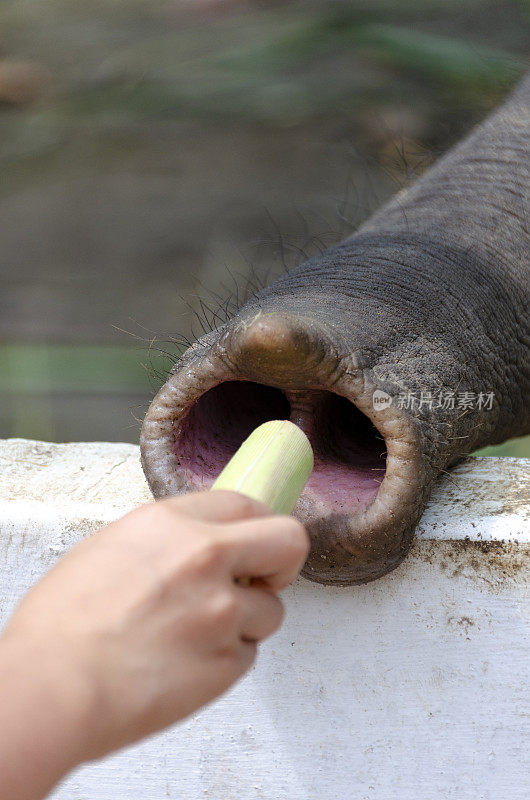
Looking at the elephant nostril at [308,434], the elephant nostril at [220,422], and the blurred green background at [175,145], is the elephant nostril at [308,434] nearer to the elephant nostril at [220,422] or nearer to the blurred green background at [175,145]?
the elephant nostril at [220,422]

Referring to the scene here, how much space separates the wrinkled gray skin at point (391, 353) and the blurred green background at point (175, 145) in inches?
25.0

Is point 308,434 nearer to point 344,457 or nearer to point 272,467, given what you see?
point 344,457

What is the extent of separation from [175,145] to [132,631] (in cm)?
467

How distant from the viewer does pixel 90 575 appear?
66 centimetres

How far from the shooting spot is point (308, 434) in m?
1.15

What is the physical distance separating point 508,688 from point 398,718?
13 centimetres

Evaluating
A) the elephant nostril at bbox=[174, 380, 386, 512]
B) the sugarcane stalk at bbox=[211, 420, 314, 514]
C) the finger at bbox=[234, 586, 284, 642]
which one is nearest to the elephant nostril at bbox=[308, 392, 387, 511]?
the elephant nostril at bbox=[174, 380, 386, 512]

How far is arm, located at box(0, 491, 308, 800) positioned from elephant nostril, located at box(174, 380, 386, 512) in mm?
379

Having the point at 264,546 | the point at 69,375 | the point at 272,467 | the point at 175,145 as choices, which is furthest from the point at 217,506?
the point at 175,145

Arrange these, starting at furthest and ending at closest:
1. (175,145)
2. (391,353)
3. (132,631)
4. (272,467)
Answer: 1. (175,145)
2. (391,353)
3. (272,467)
4. (132,631)

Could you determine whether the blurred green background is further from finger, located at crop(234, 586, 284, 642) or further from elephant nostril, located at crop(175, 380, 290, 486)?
finger, located at crop(234, 586, 284, 642)

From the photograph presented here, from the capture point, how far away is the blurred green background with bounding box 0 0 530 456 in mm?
3164

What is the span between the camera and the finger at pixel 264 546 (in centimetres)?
67

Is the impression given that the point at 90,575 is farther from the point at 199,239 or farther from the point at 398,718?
the point at 199,239
